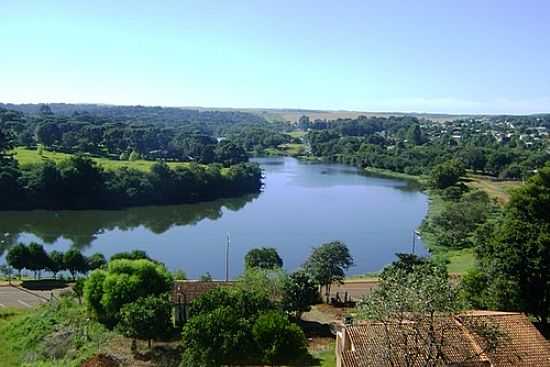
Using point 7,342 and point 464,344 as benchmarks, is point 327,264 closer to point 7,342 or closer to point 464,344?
point 464,344

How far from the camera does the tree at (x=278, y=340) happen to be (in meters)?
13.1

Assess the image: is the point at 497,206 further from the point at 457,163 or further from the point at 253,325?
the point at 253,325

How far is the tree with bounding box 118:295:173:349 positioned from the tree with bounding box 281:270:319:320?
3660 millimetres

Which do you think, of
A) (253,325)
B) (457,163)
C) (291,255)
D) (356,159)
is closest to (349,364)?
(253,325)

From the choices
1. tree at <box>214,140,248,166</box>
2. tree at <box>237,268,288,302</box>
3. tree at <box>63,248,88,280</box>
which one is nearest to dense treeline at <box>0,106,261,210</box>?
→ tree at <box>214,140,248,166</box>

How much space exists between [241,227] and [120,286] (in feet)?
73.2

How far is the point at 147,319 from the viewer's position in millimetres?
14680

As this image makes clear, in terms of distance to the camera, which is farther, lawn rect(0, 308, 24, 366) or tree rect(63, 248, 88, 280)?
tree rect(63, 248, 88, 280)

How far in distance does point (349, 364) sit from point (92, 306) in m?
8.99

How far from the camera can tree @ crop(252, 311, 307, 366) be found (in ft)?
43.0

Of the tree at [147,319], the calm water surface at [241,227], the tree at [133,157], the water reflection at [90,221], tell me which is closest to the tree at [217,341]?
the tree at [147,319]

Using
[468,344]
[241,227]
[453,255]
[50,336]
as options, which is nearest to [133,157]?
[241,227]

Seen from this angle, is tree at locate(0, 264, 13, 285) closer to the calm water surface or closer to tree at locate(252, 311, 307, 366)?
the calm water surface

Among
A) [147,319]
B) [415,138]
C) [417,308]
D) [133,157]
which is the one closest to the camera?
[417,308]
